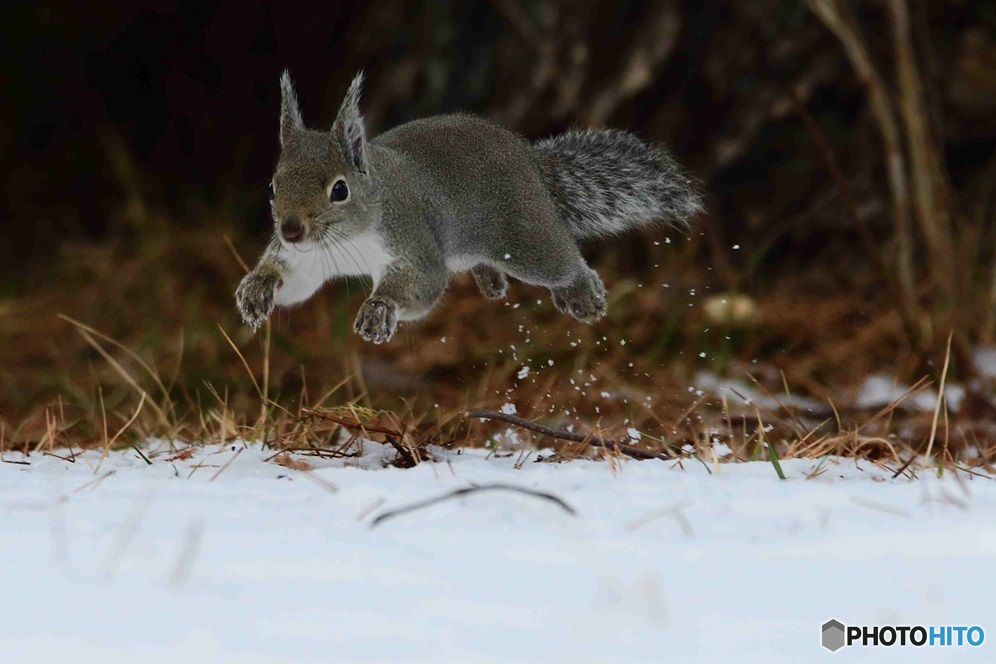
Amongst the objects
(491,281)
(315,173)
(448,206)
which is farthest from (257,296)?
(491,281)

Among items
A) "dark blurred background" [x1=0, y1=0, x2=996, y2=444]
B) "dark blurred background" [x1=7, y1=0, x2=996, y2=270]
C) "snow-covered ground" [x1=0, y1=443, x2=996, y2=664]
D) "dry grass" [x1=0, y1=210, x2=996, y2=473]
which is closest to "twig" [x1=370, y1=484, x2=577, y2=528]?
"snow-covered ground" [x1=0, y1=443, x2=996, y2=664]

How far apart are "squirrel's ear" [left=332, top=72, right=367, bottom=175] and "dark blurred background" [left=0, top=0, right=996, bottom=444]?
1.89 meters

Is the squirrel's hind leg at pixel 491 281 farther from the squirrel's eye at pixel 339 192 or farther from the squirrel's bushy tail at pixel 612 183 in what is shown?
the squirrel's eye at pixel 339 192

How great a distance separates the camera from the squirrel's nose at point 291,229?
1994 mm

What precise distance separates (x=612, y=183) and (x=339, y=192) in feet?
1.86

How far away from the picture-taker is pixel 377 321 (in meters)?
2.01

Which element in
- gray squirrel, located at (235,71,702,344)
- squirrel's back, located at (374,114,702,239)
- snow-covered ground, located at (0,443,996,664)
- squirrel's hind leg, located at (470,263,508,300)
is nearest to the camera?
snow-covered ground, located at (0,443,996,664)

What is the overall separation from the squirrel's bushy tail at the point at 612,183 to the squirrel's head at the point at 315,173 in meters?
0.50

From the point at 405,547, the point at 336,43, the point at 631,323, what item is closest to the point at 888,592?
the point at 405,547

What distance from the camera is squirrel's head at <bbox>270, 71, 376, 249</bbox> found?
2.05 m

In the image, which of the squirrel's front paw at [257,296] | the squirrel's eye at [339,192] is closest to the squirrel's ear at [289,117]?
the squirrel's eye at [339,192]

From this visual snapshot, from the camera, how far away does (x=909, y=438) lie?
323 cm

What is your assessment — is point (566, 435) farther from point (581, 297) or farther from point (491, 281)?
point (491, 281)

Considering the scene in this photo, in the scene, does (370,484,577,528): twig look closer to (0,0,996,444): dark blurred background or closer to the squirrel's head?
the squirrel's head
